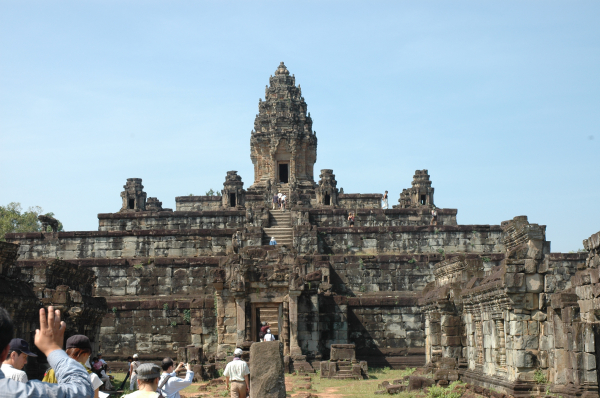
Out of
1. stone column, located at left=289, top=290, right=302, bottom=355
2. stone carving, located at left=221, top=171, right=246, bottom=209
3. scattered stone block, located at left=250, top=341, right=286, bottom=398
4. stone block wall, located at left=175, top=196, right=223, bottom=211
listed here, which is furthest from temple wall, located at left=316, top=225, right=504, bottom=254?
scattered stone block, located at left=250, top=341, right=286, bottom=398

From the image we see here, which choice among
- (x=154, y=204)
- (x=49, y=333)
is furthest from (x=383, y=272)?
(x=49, y=333)

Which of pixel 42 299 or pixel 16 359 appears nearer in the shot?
pixel 16 359

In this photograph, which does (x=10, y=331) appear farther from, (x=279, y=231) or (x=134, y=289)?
(x=279, y=231)

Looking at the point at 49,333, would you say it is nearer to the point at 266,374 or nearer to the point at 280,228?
the point at 266,374

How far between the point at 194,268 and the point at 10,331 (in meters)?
27.9

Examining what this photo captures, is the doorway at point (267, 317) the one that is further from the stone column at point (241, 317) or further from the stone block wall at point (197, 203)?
the stone block wall at point (197, 203)

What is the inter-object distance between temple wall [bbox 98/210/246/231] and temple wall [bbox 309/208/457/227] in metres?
4.69

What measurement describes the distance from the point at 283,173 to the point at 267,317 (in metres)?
22.8

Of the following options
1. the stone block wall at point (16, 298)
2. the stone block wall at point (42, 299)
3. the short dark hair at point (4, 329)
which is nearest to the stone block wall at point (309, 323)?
the stone block wall at point (42, 299)

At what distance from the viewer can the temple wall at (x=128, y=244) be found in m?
35.7

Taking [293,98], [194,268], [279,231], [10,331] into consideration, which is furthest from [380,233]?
[10,331]

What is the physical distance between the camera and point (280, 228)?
37781mm

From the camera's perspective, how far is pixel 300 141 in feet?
167

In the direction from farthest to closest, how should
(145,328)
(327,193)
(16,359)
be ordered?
1. (327,193)
2. (145,328)
3. (16,359)
